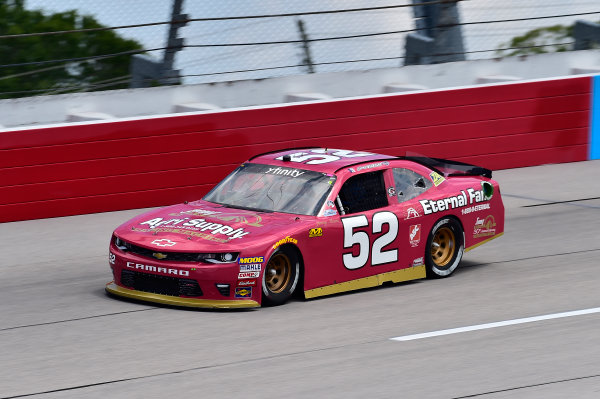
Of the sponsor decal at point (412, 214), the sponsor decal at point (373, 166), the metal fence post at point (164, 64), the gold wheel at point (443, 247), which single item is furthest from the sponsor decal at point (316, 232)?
the metal fence post at point (164, 64)

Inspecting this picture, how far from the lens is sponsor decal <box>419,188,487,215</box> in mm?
9906

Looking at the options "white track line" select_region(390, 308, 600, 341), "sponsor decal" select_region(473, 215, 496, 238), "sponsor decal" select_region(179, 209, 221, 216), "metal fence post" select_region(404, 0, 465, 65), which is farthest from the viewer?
"metal fence post" select_region(404, 0, 465, 65)

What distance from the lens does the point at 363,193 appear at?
9539 mm

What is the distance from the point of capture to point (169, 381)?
666 centimetres

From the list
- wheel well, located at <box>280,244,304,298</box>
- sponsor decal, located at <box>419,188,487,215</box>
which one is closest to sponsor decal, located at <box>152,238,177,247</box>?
wheel well, located at <box>280,244,304,298</box>

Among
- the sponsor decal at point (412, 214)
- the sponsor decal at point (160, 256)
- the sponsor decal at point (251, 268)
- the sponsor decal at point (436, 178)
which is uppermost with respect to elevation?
the sponsor decal at point (160, 256)

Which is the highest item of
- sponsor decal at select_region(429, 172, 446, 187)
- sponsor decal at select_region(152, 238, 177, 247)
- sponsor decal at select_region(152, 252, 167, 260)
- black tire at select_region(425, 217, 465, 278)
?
sponsor decal at select_region(152, 238, 177, 247)

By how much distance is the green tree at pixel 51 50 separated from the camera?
46.6 ft

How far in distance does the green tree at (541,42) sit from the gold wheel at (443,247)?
8.23m

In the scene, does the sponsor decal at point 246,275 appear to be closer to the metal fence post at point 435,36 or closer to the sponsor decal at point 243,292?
the sponsor decal at point 243,292

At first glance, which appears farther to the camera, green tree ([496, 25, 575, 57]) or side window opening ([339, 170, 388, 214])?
green tree ([496, 25, 575, 57])

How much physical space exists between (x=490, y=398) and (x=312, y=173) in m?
3.72

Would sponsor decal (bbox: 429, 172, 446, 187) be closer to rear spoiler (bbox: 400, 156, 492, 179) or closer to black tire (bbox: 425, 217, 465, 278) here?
rear spoiler (bbox: 400, 156, 492, 179)

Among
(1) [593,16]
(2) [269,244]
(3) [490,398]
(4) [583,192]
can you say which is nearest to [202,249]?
(2) [269,244]
